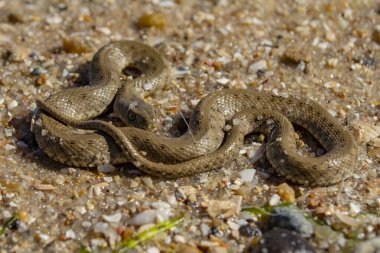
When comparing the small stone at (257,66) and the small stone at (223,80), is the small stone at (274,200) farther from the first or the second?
the small stone at (257,66)

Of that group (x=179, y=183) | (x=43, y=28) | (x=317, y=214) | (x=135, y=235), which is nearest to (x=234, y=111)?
(x=179, y=183)

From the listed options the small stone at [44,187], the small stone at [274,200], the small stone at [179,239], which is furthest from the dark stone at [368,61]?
the small stone at [44,187]

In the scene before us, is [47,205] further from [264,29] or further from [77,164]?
[264,29]

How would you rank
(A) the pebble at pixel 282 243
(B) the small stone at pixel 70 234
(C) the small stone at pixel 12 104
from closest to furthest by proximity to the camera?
(A) the pebble at pixel 282 243, (B) the small stone at pixel 70 234, (C) the small stone at pixel 12 104

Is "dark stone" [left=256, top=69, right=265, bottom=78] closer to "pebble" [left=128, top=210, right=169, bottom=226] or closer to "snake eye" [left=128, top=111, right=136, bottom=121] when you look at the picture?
"snake eye" [left=128, top=111, right=136, bottom=121]

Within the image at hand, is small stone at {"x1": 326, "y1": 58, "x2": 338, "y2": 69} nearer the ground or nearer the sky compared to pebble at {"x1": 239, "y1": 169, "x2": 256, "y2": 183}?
nearer the sky

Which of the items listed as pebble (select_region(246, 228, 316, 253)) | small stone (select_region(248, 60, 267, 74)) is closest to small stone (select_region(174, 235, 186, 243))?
pebble (select_region(246, 228, 316, 253))

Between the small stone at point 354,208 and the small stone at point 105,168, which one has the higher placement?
the small stone at point 105,168

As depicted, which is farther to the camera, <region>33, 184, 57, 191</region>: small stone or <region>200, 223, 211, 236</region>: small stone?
<region>33, 184, 57, 191</region>: small stone
